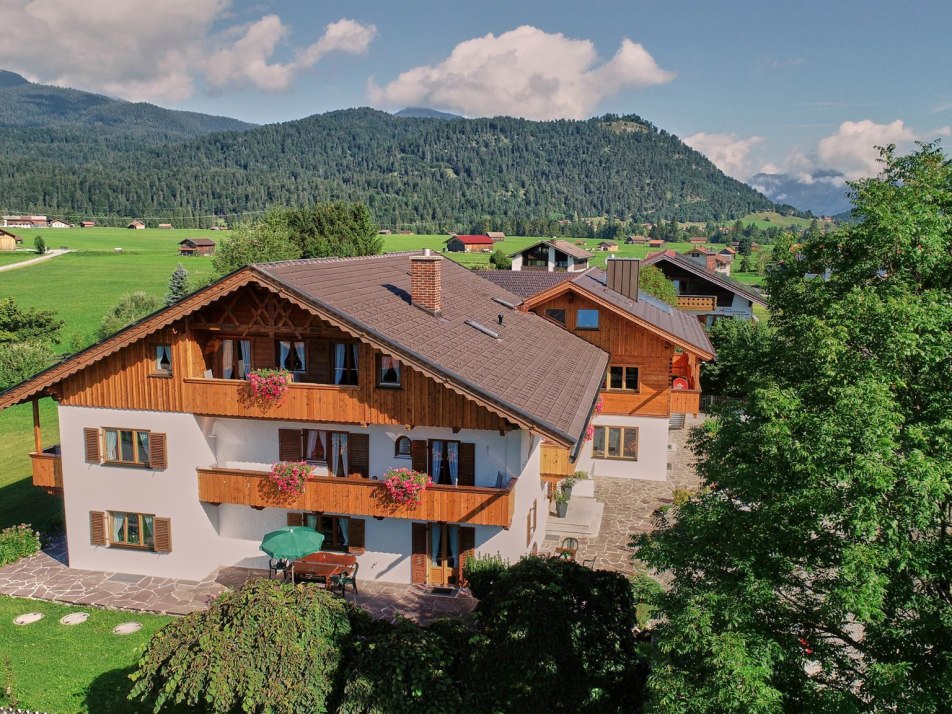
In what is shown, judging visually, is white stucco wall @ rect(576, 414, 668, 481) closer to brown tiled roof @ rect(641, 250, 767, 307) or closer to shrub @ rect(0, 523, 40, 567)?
shrub @ rect(0, 523, 40, 567)

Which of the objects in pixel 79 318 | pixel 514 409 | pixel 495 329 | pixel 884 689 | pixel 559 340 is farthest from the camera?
pixel 79 318

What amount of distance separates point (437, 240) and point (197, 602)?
17243 cm

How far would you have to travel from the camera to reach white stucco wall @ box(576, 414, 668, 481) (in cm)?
3041

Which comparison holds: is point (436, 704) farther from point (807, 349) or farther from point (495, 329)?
point (495, 329)

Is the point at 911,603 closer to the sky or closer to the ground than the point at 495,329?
closer to the ground

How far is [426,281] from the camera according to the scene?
22641 millimetres

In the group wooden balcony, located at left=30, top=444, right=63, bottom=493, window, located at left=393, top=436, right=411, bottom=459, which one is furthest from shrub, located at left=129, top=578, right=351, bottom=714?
wooden balcony, located at left=30, top=444, right=63, bottom=493

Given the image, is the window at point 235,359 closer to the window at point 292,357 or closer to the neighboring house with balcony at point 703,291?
the window at point 292,357

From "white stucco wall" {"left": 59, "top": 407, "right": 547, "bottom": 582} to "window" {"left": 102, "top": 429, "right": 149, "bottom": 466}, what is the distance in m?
0.22

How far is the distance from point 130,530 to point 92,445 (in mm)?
2614

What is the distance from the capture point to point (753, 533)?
977cm

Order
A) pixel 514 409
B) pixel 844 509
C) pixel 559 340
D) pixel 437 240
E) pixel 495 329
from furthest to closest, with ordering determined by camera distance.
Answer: pixel 437 240
pixel 559 340
pixel 495 329
pixel 514 409
pixel 844 509

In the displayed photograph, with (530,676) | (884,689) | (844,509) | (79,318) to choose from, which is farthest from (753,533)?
(79,318)

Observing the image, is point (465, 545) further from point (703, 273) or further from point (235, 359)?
point (703, 273)
